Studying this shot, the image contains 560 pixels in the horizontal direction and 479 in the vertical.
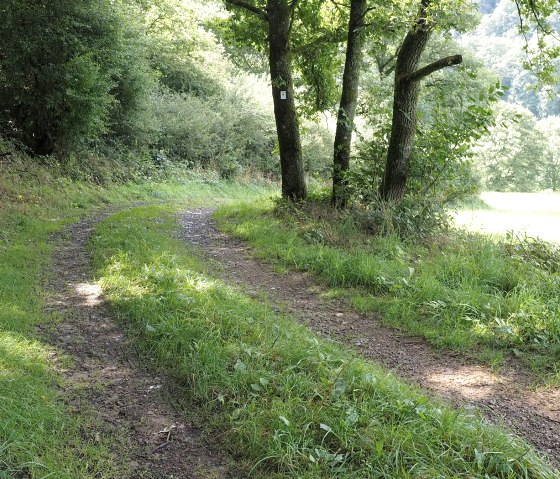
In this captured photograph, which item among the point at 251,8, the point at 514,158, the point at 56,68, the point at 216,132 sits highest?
the point at 251,8

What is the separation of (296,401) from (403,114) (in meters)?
7.20

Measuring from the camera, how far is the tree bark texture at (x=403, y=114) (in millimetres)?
9211

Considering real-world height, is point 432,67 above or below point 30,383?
above

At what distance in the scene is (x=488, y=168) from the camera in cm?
6712

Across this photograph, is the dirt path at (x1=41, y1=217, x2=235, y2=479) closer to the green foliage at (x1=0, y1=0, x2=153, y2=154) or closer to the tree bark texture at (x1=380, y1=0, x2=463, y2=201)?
the tree bark texture at (x1=380, y1=0, x2=463, y2=201)

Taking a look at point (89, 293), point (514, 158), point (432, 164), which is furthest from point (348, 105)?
point (514, 158)

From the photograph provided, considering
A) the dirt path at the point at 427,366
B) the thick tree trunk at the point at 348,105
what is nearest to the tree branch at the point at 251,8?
the thick tree trunk at the point at 348,105

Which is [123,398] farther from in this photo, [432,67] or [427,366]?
[432,67]

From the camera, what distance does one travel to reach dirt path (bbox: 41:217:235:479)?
10.1ft

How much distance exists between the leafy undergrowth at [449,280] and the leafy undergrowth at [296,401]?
4.36 feet

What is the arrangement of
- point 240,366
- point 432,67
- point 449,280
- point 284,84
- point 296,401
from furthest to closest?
point 284,84 → point 432,67 → point 449,280 → point 240,366 → point 296,401

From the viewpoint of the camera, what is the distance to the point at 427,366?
182 inches

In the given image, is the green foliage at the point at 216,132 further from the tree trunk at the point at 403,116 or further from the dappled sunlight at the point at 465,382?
the dappled sunlight at the point at 465,382

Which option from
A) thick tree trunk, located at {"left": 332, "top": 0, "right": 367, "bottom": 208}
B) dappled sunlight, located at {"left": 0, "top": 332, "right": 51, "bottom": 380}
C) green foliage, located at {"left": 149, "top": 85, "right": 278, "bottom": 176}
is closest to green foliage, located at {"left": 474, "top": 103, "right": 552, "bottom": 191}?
green foliage, located at {"left": 149, "top": 85, "right": 278, "bottom": 176}
